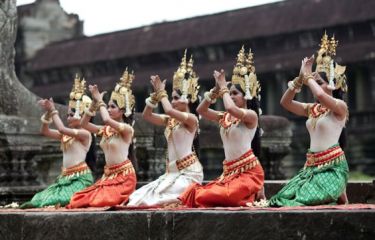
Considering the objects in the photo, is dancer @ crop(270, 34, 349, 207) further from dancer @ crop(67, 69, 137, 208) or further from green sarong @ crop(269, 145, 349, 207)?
dancer @ crop(67, 69, 137, 208)

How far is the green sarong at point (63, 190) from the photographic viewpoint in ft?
31.1

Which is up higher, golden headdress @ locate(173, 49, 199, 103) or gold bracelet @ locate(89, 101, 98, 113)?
golden headdress @ locate(173, 49, 199, 103)

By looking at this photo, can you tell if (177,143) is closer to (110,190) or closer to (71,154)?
(110,190)

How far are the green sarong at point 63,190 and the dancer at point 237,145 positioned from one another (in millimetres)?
1910

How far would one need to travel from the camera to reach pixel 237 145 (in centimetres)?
782

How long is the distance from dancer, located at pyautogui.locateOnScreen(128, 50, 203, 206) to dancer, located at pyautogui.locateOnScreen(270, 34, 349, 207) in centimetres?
117

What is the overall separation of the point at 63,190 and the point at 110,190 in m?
1.00

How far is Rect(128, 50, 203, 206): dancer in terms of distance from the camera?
8.39m

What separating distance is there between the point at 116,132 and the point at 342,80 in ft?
7.76

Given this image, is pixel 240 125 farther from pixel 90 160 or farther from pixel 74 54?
pixel 74 54

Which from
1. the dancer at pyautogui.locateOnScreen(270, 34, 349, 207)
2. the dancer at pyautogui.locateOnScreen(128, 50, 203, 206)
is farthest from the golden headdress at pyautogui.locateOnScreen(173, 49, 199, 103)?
the dancer at pyautogui.locateOnScreen(270, 34, 349, 207)

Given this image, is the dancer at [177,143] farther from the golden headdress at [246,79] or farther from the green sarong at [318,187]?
the green sarong at [318,187]

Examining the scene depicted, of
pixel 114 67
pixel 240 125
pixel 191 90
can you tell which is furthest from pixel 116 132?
pixel 114 67

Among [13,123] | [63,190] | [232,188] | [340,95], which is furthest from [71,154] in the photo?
[340,95]
